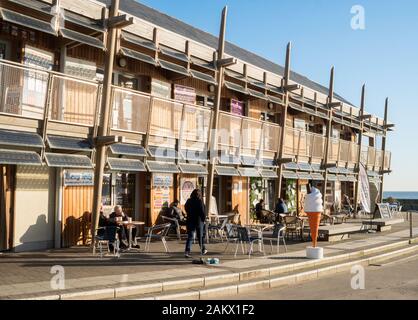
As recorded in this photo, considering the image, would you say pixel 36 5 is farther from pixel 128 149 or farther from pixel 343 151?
pixel 343 151

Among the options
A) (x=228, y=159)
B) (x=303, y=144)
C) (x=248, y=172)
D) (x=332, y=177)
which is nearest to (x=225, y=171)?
(x=228, y=159)

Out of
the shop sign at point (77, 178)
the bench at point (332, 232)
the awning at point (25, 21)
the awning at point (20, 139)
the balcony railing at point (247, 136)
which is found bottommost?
the bench at point (332, 232)

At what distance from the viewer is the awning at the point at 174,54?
1519 cm

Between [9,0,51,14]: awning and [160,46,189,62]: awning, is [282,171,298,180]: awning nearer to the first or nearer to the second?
[160,46,189,62]: awning

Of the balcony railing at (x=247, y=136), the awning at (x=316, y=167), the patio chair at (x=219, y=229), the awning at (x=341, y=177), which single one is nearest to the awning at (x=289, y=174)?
the balcony railing at (x=247, y=136)

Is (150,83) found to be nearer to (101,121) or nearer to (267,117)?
(101,121)

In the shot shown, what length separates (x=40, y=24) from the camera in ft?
37.4

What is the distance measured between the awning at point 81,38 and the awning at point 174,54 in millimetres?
2510

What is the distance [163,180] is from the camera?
54.7 ft

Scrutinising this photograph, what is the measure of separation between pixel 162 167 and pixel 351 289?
7.44 m

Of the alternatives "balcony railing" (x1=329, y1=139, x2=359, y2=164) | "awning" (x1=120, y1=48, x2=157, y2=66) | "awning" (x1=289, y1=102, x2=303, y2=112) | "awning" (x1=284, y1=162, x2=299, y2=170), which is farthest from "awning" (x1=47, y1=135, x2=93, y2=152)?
"balcony railing" (x1=329, y1=139, x2=359, y2=164)

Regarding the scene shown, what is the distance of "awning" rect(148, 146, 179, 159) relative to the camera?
14628 mm

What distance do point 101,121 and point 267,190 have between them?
42.4ft

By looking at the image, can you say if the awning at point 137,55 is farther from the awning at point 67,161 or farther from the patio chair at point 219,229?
the patio chair at point 219,229
